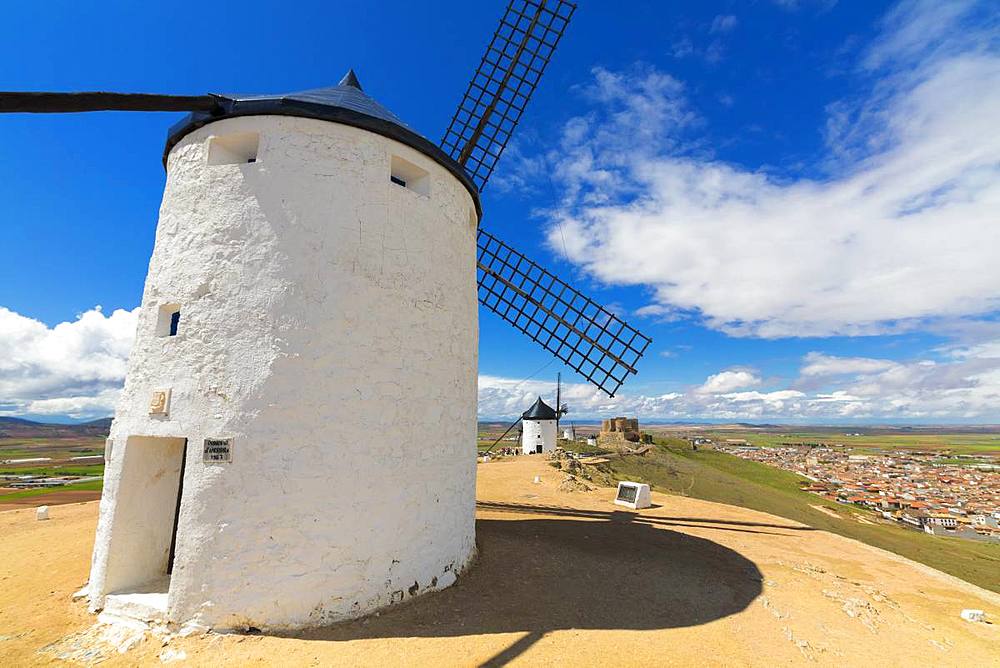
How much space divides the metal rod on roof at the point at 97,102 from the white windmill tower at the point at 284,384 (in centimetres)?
2

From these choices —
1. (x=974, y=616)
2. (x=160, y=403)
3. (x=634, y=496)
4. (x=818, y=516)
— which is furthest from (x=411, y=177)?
(x=818, y=516)

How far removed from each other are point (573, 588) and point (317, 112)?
746 centimetres

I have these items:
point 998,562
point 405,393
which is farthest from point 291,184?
point 998,562

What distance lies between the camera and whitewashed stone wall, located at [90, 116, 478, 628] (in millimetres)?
5059

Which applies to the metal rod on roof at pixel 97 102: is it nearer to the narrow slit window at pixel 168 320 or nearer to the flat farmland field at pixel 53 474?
the narrow slit window at pixel 168 320

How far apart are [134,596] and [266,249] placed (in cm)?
437

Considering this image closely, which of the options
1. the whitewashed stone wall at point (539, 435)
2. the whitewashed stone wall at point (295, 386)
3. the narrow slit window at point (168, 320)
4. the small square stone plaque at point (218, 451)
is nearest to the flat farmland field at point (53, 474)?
the narrow slit window at point (168, 320)

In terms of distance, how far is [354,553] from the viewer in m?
5.37

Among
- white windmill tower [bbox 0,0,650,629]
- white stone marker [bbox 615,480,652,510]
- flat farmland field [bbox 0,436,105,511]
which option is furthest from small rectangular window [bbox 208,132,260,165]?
flat farmland field [bbox 0,436,105,511]

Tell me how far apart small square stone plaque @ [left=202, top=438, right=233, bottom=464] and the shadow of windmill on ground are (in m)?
2.10

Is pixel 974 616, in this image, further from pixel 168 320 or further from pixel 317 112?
pixel 168 320

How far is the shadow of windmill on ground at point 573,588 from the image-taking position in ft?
17.5

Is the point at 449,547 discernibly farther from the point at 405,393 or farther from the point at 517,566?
the point at 405,393

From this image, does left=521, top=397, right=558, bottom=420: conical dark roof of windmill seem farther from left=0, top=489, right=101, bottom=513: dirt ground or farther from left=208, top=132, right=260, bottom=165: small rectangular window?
left=208, top=132, right=260, bottom=165: small rectangular window
